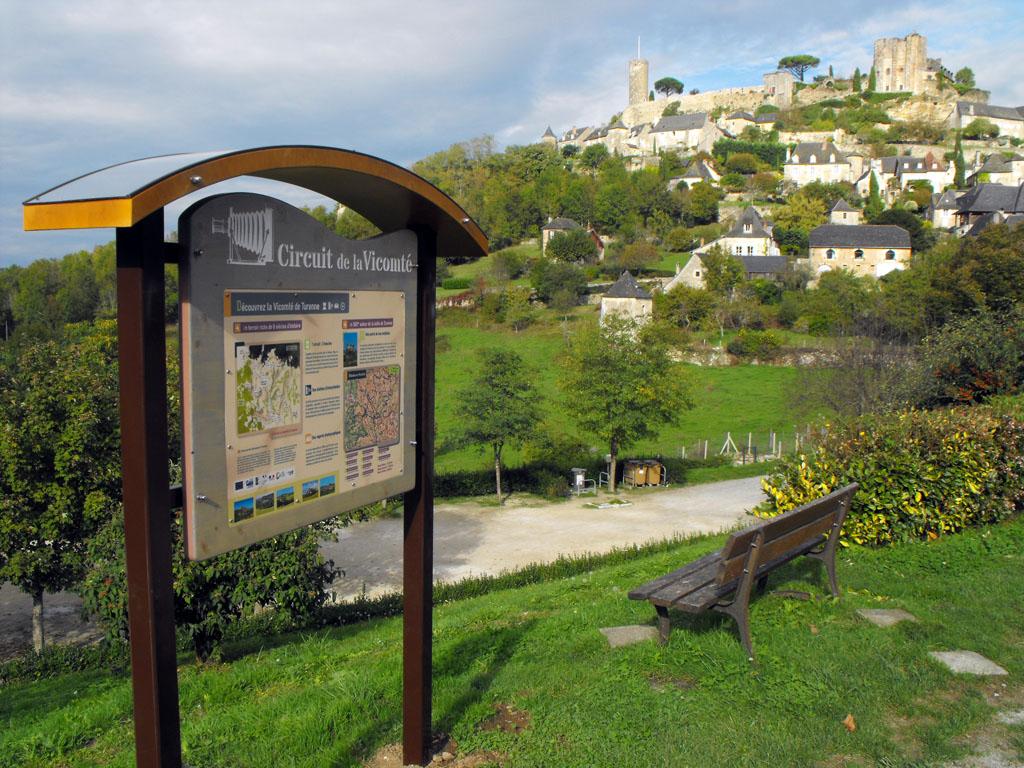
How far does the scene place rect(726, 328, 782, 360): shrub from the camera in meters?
44.3

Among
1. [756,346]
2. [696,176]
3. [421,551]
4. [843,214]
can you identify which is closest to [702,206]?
[696,176]

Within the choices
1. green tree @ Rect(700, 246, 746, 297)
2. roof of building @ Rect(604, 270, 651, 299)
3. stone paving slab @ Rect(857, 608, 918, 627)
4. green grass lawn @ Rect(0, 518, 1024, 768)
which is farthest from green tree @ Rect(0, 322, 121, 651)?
green tree @ Rect(700, 246, 746, 297)

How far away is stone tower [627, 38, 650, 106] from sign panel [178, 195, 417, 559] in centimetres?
14498

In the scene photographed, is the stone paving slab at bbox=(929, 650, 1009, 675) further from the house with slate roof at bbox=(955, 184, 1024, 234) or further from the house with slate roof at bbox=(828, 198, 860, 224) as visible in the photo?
the house with slate roof at bbox=(828, 198, 860, 224)

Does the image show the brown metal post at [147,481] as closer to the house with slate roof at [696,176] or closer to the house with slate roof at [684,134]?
the house with slate roof at [696,176]

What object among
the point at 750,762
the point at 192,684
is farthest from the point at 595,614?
the point at 192,684

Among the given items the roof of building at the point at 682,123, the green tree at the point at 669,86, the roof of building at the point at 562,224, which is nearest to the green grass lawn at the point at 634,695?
the roof of building at the point at 562,224

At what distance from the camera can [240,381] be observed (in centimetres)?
304

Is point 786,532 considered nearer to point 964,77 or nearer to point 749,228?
point 749,228

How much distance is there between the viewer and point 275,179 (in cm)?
338

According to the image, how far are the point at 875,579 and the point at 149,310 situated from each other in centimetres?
645

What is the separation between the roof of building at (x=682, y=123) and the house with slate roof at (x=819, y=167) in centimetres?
2229

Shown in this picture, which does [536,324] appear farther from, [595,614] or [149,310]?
[149,310]

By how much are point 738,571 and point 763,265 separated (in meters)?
58.2
